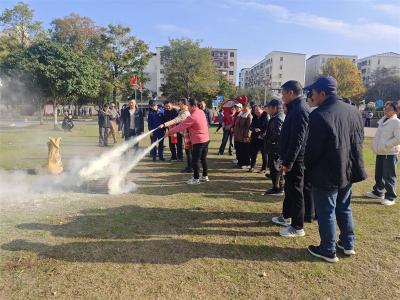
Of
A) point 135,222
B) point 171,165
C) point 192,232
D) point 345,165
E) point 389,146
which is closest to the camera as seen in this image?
point 345,165

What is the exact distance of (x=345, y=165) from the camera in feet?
14.5

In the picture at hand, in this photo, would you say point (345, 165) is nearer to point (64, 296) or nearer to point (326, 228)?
point (326, 228)

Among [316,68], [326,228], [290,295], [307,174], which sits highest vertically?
[316,68]

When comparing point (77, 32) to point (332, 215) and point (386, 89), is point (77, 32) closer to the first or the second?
point (332, 215)

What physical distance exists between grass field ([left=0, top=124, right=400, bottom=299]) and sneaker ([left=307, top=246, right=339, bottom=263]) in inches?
3.5

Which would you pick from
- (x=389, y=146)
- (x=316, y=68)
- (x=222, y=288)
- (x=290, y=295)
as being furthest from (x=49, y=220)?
(x=316, y=68)

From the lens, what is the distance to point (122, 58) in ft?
172

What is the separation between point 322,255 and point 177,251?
6.65 ft

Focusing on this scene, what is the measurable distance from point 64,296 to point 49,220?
2.46 m

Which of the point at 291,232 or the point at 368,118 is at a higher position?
the point at 368,118

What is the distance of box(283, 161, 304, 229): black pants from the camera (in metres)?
5.36

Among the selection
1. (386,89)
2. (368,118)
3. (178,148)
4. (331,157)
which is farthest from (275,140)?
(386,89)

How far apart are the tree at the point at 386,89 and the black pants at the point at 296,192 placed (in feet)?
267

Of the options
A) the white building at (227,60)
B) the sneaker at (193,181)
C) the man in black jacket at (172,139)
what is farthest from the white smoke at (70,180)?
the white building at (227,60)
